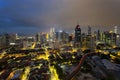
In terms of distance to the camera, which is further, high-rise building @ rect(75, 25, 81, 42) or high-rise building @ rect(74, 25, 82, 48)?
high-rise building @ rect(75, 25, 81, 42)

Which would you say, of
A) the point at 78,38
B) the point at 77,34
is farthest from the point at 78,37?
the point at 77,34

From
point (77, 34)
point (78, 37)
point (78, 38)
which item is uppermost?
point (77, 34)

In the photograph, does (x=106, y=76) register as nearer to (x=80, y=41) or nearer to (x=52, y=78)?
(x=52, y=78)

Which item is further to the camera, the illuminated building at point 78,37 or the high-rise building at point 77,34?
the high-rise building at point 77,34

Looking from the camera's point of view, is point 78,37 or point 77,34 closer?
point 78,37

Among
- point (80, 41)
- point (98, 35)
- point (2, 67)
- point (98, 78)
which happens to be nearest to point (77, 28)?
point (80, 41)

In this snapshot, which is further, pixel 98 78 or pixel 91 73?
pixel 91 73

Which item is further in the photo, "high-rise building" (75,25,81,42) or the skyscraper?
"high-rise building" (75,25,81,42)

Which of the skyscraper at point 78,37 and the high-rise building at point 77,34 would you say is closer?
the skyscraper at point 78,37

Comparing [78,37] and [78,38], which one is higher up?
[78,37]

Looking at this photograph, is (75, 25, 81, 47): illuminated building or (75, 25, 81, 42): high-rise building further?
(75, 25, 81, 42): high-rise building

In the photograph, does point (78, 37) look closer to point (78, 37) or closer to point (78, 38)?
point (78, 37)
